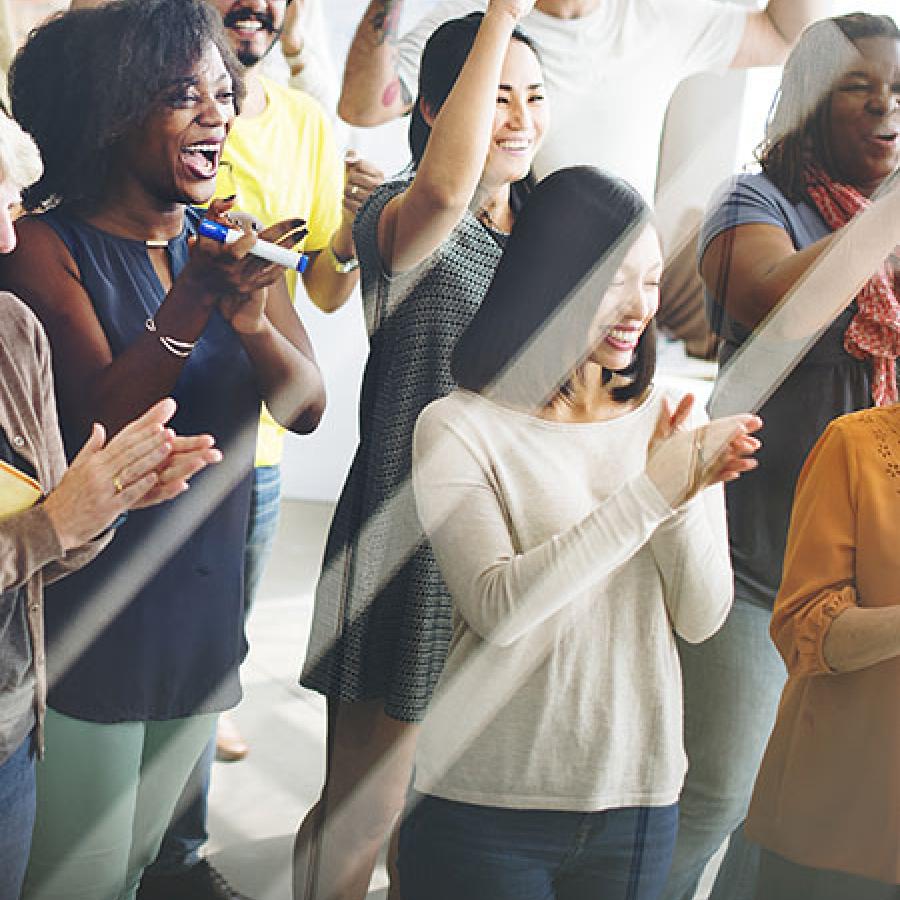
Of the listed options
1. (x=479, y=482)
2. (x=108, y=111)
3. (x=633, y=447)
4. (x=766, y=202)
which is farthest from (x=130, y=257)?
(x=766, y=202)

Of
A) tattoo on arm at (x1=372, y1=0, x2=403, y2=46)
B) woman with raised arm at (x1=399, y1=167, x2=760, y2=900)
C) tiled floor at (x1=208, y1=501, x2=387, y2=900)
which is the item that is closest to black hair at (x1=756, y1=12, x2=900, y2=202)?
woman with raised arm at (x1=399, y1=167, x2=760, y2=900)

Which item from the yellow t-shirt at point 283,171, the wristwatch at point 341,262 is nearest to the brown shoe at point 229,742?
the yellow t-shirt at point 283,171

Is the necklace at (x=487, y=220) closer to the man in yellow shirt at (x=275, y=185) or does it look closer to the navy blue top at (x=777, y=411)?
the man in yellow shirt at (x=275, y=185)

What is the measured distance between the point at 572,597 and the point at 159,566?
477 mm

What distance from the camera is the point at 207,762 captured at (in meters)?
1.40

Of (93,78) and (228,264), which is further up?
(93,78)

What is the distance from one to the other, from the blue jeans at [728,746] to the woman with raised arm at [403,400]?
0.32 meters

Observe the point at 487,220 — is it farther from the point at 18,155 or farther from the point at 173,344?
the point at 18,155

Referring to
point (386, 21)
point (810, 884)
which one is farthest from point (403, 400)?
point (810, 884)

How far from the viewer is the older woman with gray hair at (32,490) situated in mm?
1200

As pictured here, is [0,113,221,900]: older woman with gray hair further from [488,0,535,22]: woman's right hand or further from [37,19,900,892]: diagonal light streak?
[488,0,535,22]: woman's right hand

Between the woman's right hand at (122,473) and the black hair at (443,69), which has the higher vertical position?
the black hair at (443,69)

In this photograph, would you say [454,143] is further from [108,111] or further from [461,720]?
[461,720]

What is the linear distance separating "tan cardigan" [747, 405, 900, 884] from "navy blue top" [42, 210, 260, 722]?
2.04 feet
